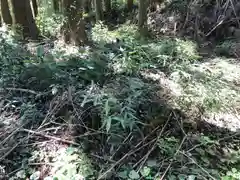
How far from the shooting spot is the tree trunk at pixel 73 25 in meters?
4.77

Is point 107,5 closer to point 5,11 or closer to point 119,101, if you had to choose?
point 5,11

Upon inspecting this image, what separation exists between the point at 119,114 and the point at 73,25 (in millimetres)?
2816

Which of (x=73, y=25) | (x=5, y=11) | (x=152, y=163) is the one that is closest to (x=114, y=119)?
(x=152, y=163)

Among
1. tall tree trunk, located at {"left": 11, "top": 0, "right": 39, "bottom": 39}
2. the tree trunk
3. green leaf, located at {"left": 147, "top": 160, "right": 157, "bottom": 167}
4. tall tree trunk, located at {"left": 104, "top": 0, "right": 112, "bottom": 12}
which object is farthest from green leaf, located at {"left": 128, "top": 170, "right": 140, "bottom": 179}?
tall tree trunk, located at {"left": 104, "top": 0, "right": 112, "bottom": 12}

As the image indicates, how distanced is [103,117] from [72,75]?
3.10 feet

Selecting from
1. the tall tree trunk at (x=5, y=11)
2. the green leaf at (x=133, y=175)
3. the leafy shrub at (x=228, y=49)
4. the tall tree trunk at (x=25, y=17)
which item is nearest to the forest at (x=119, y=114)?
the green leaf at (x=133, y=175)

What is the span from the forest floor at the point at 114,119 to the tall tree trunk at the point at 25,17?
2537 millimetres

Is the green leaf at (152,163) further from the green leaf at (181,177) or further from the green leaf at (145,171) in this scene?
the green leaf at (181,177)

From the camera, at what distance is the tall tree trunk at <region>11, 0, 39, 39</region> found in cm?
595

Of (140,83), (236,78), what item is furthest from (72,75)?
(236,78)

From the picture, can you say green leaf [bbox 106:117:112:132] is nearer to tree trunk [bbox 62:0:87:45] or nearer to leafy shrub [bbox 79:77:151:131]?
leafy shrub [bbox 79:77:151:131]

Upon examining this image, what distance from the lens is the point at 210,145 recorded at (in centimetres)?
264

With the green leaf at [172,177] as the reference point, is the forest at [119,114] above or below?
above

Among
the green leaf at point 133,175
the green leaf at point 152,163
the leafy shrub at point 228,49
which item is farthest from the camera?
the leafy shrub at point 228,49
